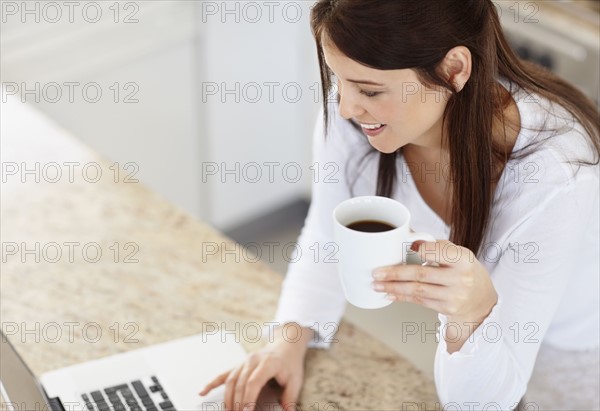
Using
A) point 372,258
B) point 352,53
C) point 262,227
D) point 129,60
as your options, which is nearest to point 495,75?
point 352,53

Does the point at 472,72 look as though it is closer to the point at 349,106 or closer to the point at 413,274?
the point at 349,106

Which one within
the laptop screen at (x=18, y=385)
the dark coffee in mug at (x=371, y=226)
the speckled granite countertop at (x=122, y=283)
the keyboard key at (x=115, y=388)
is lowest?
the speckled granite countertop at (x=122, y=283)

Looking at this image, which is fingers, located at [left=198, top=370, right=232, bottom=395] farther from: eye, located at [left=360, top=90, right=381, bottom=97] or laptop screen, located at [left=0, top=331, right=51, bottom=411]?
eye, located at [left=360, top=90, right=381, bottom=97]

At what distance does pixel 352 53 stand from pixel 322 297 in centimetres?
51

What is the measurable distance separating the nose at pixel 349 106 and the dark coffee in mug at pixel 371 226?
15 centimetres

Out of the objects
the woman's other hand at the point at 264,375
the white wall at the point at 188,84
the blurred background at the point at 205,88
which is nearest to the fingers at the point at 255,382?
the woman's other hand at the point at 264,375

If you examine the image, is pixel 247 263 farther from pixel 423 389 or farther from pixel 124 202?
pixel 423 389

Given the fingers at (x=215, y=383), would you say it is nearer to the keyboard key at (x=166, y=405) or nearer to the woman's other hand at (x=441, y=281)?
the keyboard key at (x=166, y=405)

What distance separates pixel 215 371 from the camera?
1306 mm

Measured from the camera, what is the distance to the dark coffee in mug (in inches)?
41.6

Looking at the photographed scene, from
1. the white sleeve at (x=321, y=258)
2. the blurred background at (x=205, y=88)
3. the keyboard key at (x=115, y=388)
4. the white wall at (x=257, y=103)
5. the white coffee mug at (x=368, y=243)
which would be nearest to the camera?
the white coffee mug at (x=368, y=243)

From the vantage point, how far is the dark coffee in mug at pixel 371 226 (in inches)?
41.6

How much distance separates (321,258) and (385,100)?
17.2 inches

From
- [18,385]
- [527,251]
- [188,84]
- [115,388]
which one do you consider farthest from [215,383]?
[188,84]
